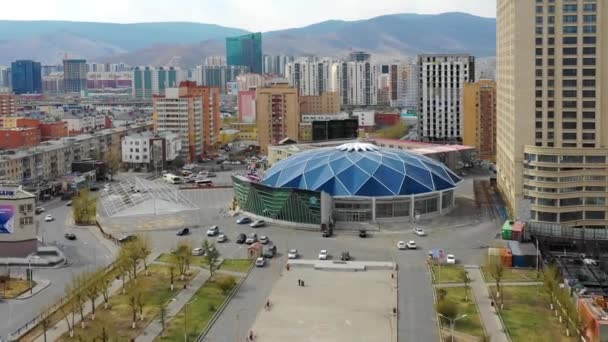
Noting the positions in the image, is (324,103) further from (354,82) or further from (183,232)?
(183,232)

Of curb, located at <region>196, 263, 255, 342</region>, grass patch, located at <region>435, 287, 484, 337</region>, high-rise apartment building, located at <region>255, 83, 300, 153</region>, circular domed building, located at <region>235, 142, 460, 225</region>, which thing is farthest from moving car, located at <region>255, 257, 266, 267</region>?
high-rise apartment building, located at <region>255, 83, 300, 153</region>

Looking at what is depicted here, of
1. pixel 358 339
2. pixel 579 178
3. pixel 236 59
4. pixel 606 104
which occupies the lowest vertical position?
pixel 358 339

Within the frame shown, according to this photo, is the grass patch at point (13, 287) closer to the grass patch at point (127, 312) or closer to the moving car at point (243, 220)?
the grass patch at point (127, 312)


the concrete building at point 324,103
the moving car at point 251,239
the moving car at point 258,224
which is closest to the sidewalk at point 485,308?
the moving car at point 251,239

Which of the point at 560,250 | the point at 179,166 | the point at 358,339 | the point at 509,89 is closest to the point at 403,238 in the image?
the point at 560,250

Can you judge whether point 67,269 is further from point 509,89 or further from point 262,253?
point 509,89
